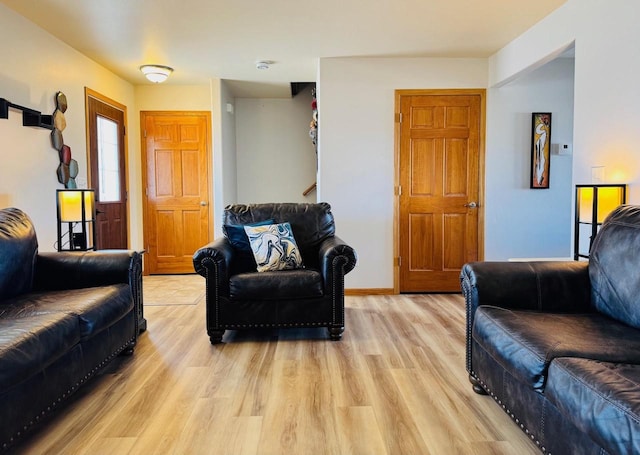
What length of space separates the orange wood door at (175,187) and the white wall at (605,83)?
391 centimetres

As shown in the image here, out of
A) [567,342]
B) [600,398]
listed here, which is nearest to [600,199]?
[567,342]

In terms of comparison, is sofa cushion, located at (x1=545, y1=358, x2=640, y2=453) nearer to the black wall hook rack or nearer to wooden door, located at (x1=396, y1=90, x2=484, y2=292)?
wooden door, located at (x1=396, y1=90, x2=484, y2=292)

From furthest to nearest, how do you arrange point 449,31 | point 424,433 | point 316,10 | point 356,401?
point 449,31 < point 316,10 < point 356,401 < point 424,433

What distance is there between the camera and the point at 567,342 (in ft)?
5.28

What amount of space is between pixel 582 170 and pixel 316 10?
210 centimetres

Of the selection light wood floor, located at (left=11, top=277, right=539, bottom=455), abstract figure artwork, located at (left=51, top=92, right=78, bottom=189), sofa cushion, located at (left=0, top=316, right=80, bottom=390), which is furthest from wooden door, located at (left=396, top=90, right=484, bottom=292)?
sofa cushion, located at (left=0, top=316, right=80, bottom=390)

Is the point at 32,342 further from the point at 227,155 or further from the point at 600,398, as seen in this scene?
the point at 227,155

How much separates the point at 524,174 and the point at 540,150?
0.27m

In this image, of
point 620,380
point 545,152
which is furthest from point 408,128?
point 620,380

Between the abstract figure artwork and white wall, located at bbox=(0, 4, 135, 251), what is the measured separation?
0.13 feet

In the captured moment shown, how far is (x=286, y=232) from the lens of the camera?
337 centimetres

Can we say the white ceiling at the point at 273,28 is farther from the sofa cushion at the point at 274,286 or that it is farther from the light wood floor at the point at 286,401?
the light wood floor at the point at 286,401

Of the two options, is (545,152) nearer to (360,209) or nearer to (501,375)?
(360,209)

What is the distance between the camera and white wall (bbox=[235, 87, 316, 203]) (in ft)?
20.2
